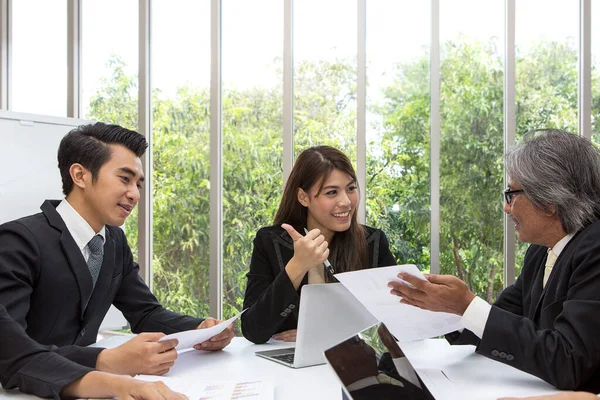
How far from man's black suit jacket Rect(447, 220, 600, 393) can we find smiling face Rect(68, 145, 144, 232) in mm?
1259

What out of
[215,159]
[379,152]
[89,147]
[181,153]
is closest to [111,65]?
[181,153]

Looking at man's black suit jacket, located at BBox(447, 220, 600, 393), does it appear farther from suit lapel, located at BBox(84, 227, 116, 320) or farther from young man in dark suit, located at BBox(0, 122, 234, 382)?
suit lapel, located at BBox(84, 227, 116, 320)

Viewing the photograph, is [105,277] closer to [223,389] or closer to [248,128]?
[223,389]

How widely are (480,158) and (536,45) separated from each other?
2.18 ft

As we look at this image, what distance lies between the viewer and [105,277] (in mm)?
1845

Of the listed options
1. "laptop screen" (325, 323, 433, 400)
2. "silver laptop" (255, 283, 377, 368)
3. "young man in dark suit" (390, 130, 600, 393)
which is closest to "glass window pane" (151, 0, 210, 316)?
"silver laptop" (255, 283, 377, 368)

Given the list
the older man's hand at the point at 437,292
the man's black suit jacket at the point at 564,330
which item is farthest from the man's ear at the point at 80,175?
the man's black suit jacket at the point at 564,330

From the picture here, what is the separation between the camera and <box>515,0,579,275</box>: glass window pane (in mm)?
2895

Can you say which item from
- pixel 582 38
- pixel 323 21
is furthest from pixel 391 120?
pixel 582 38

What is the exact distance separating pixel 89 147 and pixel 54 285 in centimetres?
53

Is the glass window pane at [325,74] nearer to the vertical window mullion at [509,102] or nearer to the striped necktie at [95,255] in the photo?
the vertical window mullion at [509,102]

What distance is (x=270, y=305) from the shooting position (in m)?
1.89

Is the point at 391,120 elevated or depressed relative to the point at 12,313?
elevated

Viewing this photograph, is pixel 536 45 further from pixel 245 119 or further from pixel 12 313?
pixel 12 313
